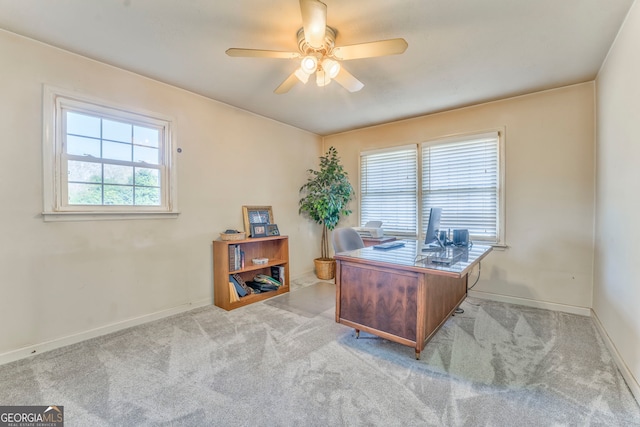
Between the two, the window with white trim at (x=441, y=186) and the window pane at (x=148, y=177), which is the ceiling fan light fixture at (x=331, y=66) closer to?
the window pane at (x=148, y=177)

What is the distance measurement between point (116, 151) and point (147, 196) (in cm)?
50

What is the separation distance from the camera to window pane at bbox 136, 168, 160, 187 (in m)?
2.81

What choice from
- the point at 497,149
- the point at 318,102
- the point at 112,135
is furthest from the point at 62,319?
the point at 497,149

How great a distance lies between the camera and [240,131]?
3680 mm

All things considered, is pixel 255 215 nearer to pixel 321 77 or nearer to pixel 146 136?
pixel 146 136

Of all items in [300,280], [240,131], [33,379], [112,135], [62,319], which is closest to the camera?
[33,379]

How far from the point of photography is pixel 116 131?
265 centimetres

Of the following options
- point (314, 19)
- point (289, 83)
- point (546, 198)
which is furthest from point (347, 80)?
point (546, 198)

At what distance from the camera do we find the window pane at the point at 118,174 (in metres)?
2.59

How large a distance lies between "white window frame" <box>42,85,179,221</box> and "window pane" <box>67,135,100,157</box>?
0.06 metres

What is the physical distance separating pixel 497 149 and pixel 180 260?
4.02 meters

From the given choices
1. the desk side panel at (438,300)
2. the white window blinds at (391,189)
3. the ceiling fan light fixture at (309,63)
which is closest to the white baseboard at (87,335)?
the desk side panel at (438,300)

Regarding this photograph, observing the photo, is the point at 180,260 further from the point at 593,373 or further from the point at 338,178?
the point at 593,373

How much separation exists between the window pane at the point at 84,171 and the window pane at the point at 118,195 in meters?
0.12
